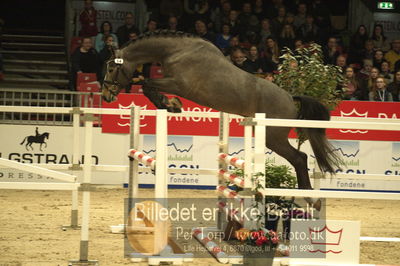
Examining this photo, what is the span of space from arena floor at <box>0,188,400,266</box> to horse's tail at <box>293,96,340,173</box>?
2.77 ft

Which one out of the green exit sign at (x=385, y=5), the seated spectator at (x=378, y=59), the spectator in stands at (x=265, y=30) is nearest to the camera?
the seated spectator at (x=378, y=59)

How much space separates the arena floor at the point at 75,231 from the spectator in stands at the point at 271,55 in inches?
109

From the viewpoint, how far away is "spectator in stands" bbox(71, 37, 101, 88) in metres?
11.5

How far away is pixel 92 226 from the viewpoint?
680cm

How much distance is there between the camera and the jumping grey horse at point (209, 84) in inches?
253

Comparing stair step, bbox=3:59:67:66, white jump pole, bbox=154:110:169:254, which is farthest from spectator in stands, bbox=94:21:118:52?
white jump pole, bbox=154:110:169:254

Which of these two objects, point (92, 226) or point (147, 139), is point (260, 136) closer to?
point (92, 226)

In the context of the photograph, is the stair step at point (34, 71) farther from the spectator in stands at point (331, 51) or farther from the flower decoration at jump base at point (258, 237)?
the flower decoration at jump base at point (258, 237)

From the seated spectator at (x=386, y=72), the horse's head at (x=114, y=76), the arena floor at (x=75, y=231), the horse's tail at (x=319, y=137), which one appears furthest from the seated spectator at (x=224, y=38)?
the horse's head at (x=114, y=76)

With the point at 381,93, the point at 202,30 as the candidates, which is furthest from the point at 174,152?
the point at 381,93

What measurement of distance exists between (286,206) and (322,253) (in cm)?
116

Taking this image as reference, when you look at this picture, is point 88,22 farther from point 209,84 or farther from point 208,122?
point 209,84

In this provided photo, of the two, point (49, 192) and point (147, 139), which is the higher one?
point (147, 139)

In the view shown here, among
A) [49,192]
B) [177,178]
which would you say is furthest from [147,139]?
[49,192]
